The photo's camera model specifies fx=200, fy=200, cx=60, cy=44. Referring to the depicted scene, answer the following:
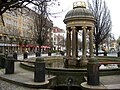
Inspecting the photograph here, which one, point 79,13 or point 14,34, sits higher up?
point 14,34

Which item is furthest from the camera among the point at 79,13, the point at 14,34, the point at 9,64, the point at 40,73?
the point at 14,34

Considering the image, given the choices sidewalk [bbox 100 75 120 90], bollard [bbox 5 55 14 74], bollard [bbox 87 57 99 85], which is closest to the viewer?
sidewalk [bbox 100 75 120 90]

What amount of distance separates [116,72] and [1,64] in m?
9.94

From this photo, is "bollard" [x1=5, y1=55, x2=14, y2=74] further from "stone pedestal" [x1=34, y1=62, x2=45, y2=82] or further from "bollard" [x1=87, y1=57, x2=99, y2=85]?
"bollard" [x1=87, y1=57, x2=99, y2=85]

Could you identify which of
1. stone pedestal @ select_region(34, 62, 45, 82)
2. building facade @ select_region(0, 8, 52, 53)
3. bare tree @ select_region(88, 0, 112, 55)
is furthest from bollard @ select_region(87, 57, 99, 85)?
building facade @ select_region(0, 8, 52, 53)

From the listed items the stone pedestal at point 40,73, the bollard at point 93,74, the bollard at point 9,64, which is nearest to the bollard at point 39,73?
the stone pedestal at point 40,73

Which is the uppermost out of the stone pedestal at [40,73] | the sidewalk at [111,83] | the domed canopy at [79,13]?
the domed canopy at [79,13]

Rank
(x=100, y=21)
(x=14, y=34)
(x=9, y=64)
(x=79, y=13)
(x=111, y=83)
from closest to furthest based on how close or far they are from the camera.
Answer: (x=111, y=83) < (x=9, y=64) < (x=79, y=13) < (x=100, y=21) < (x=14, y=34)

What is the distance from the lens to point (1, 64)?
1730 cm

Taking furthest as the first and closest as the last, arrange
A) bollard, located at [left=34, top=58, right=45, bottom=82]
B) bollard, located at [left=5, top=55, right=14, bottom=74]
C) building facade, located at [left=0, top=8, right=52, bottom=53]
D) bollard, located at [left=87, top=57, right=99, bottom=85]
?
building facade, located at [left=0, top=8, right=52, bottom=53]
bollard, located at [left=5, top=55, right=14, bottom=74]
bollard, located at [left=34, top=58, right=45, bottom=82]
bollard, located at [left=87, top=57, right=99, bottom=85]

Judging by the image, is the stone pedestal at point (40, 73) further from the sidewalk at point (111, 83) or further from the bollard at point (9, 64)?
the bollard at point (9, 64)

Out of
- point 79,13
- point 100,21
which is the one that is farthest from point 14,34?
point 79,13

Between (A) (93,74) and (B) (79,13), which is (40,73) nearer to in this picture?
(A) (93,74)

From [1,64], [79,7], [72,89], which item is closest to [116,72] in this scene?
[72,89]
